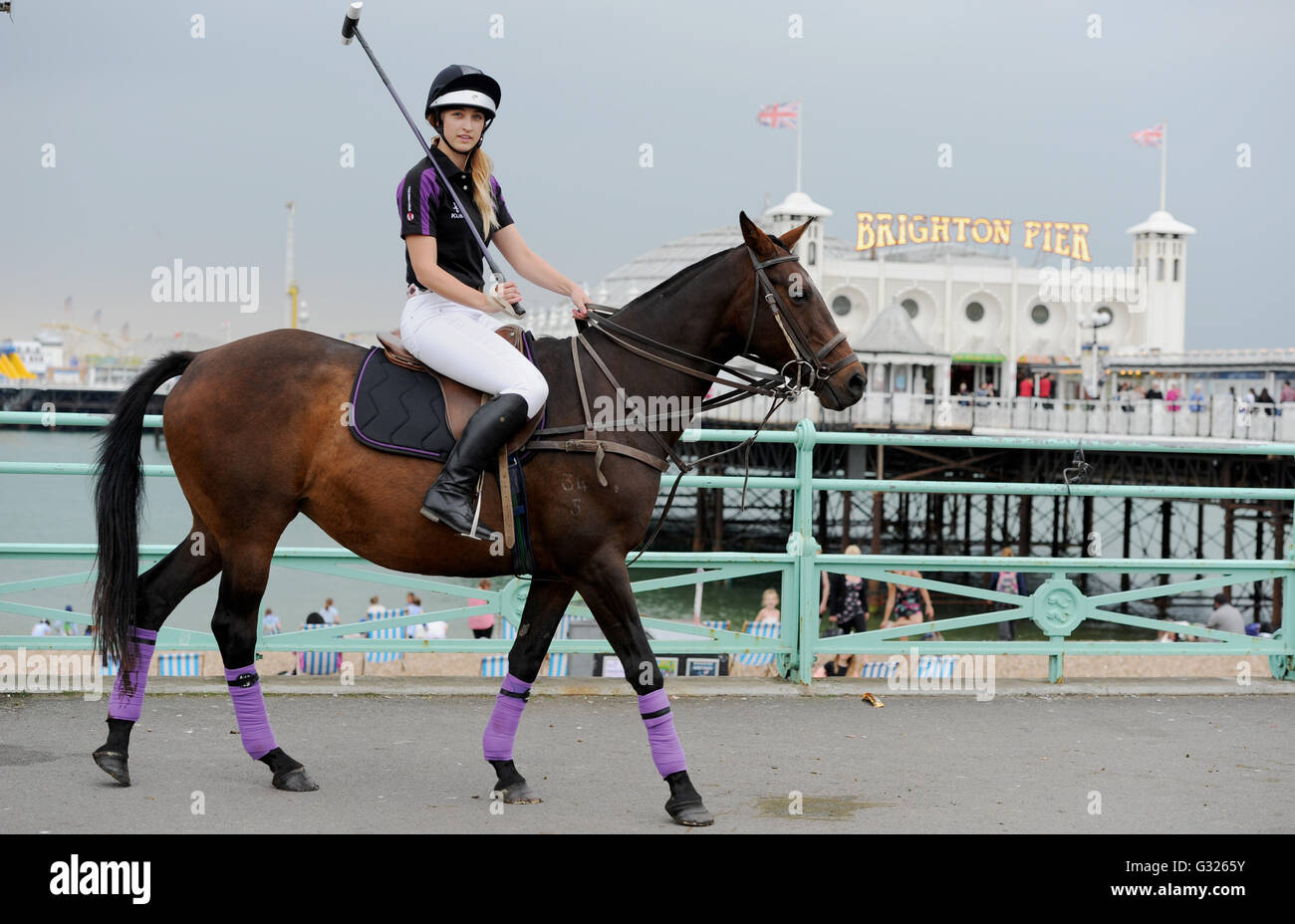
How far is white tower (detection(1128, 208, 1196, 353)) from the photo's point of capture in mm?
82000

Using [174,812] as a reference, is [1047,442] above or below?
above

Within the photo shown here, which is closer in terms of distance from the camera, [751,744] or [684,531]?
[751,744]

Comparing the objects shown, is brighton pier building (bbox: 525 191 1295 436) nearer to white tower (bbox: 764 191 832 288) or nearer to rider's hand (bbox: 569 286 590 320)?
white tower (bbox: 764 191 832 288)

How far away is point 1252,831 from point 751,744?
240cm

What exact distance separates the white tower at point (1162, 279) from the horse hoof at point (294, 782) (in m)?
82.0

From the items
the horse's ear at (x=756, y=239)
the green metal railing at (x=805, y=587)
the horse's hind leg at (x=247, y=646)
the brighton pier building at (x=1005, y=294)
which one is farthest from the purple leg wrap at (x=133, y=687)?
the brighton pier building at (x=1005, y=294)

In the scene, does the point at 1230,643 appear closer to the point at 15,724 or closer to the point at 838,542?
the point at 15,724

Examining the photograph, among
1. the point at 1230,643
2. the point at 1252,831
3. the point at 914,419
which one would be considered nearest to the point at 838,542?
the point at 914,419

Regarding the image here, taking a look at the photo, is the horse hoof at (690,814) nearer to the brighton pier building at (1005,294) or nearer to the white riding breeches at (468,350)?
the white riding breeches at (468,350)

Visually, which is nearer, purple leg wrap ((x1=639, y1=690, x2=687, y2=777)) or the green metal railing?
purple leg wrap ((x1=639, y1=690, x2=687, y2=777))

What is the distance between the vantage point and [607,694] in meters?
7.83

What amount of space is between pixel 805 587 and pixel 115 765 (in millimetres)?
4129

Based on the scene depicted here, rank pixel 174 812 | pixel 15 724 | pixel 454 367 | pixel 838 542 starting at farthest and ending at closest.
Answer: pixel 838 542 < pixel 15 724 < pixel 454 367 < pixel 174 812

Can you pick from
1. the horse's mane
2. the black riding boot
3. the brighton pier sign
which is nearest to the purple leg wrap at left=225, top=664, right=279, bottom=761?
the black riding boot
